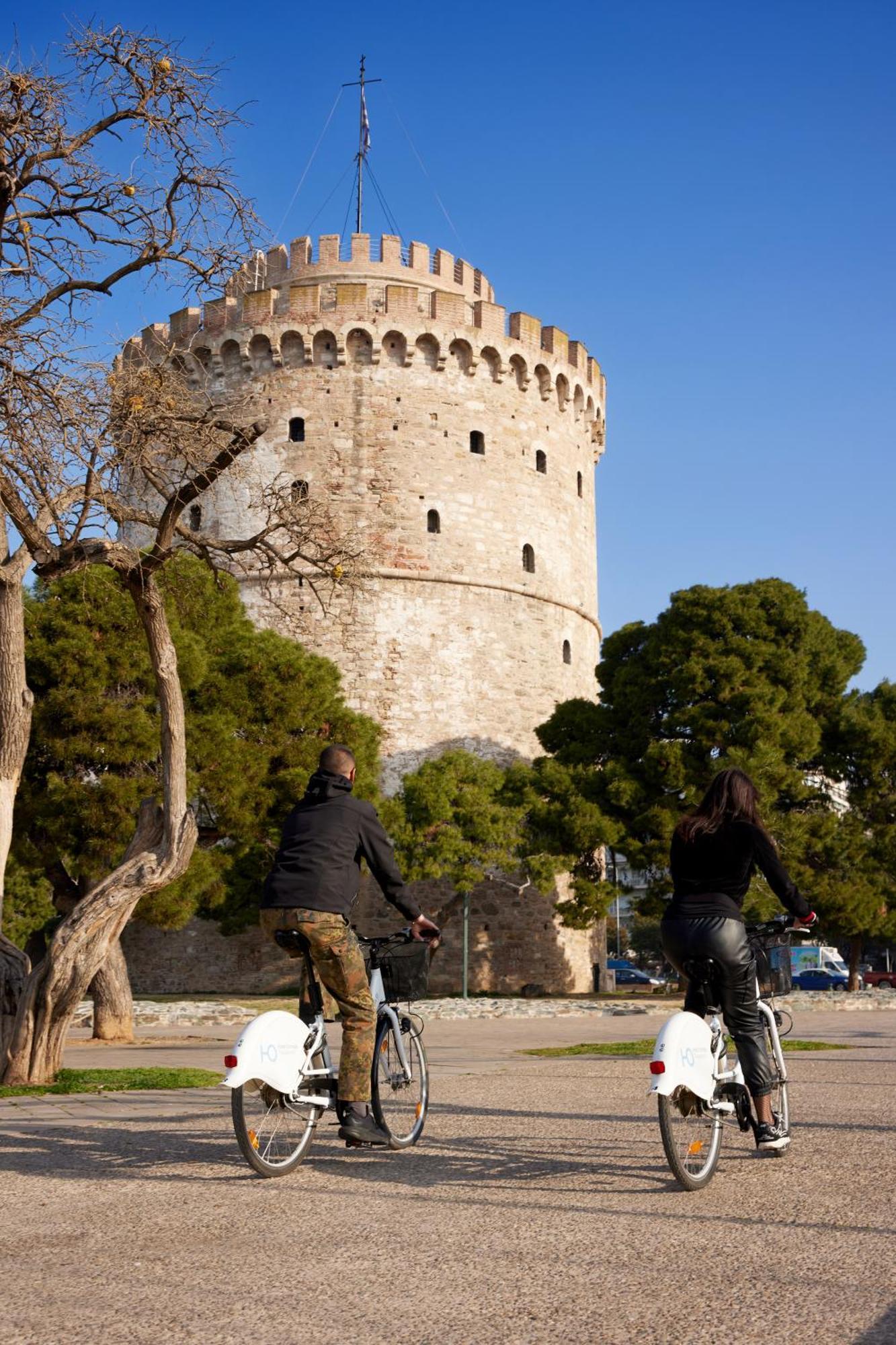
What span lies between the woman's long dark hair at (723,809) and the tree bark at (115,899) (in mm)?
4498

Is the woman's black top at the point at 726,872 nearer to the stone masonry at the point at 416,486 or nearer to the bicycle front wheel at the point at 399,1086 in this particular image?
the bicycle front wheel at the point at 399,1086

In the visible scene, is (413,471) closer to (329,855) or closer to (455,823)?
(455,823)

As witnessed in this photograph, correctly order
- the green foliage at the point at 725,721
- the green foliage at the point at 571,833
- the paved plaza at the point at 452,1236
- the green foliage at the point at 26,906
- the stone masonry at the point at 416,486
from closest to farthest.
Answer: the paved plaza at the point at 452,1236
the green foliage at the point at 725,721
the green foliage at the point at 571,833
the stone masonry at the point at 416,486
the green foliage at the point at 26,906

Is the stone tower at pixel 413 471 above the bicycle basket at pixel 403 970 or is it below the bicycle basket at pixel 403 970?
above

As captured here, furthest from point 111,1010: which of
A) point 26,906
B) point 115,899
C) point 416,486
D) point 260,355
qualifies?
point 26,906

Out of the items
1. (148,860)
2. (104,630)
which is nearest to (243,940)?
(104,630)

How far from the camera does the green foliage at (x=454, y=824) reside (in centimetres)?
2481

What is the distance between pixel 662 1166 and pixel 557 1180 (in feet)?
1.72

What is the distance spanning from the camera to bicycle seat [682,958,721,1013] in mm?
4828

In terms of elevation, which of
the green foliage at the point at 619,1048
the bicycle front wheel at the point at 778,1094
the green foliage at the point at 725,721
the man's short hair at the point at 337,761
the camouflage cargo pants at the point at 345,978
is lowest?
the green foliage at the point at 619,1048

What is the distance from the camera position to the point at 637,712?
2597cm

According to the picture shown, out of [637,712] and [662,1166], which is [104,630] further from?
[662,1166]

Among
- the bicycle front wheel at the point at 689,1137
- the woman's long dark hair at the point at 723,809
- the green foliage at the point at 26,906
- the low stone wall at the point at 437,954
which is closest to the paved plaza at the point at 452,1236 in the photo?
the bicycle front wheel at the point at 689,1137

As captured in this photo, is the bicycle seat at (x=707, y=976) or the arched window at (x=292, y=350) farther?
the arched window at (x=292, y=350)
